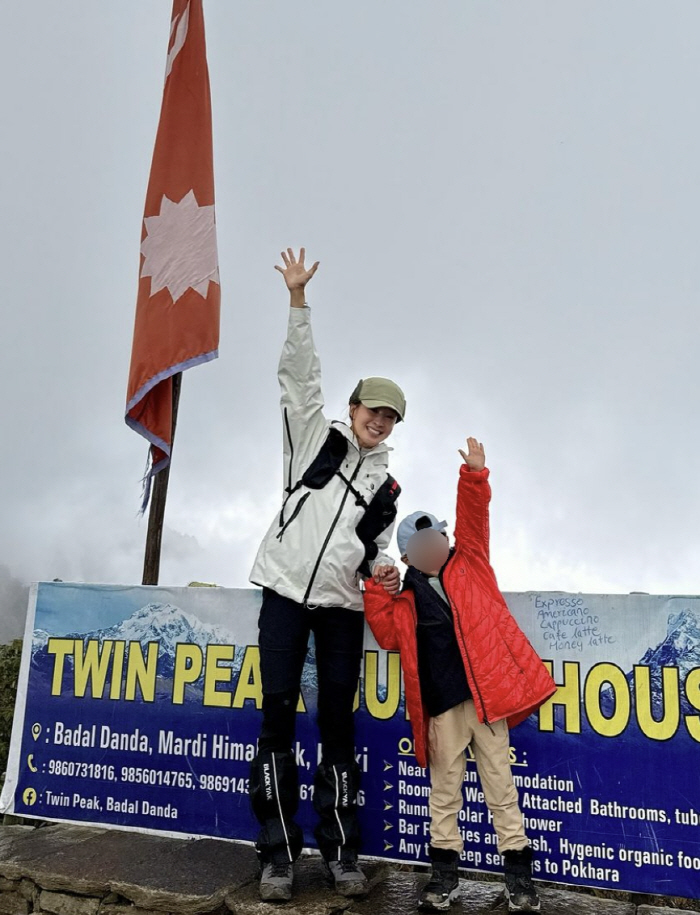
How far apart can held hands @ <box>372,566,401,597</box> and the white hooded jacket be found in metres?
0.13

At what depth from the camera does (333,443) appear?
3.51 meters

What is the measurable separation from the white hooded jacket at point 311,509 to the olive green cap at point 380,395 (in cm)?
16

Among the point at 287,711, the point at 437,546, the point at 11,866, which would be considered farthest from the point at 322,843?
the point at 11,866

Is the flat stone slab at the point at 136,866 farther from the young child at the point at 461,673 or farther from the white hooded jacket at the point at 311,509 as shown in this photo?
the white hooded jacket at the point at 311,509

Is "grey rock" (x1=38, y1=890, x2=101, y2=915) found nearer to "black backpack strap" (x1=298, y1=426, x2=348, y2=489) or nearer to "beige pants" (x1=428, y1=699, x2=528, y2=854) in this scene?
"beige pants" (x1=428, y1=699, x2=528, y2=854)

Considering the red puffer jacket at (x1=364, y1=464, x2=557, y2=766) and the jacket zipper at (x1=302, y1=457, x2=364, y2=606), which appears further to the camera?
the jacket zipper at (x1=302, y1=457, x2=364, y2=606)

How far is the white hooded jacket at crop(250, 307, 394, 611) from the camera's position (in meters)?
3.32

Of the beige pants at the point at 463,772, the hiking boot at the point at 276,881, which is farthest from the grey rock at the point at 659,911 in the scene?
the hiking boot at the point at 276,881

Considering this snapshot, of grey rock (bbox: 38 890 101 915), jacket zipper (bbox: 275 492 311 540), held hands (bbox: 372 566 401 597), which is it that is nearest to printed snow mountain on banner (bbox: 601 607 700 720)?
held hands (bbox: 372 566 401 597)

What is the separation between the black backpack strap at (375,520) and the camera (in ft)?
11.3

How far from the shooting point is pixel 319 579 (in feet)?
10.8

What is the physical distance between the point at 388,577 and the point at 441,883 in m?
1.26

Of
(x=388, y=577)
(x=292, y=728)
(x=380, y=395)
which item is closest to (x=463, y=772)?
(x=292, y=728)

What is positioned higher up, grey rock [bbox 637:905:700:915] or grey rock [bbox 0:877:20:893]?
grey rock [bbox 637:905:700:915]
